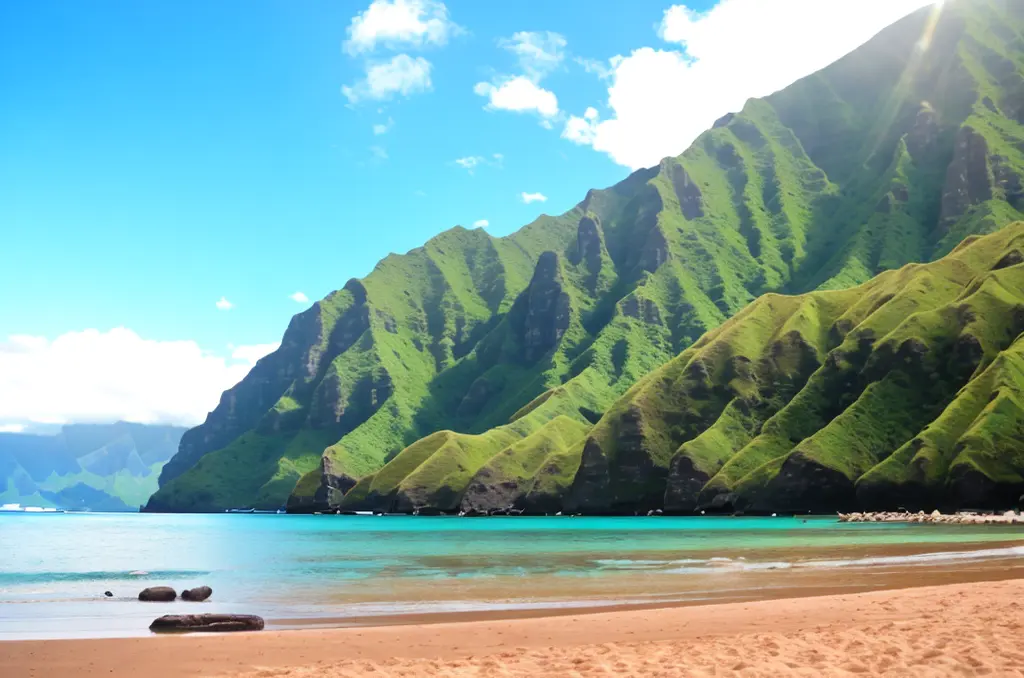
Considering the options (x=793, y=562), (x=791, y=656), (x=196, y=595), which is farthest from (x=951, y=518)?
(x=791, y=656)

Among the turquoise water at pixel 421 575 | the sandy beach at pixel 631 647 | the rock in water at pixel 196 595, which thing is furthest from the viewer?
the rock in water at pixel 196 595

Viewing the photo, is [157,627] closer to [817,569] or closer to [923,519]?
[817,569]

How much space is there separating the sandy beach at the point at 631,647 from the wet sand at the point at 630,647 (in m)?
0.04

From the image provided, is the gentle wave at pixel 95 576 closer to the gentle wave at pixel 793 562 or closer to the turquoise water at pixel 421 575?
the turquoise water at pixel 421 575

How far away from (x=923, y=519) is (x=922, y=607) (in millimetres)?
131038

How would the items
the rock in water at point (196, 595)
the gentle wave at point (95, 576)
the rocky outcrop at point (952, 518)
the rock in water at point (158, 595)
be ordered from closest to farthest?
1. the rock in water at point (158, 595)
2. the rock in water at point (196, 595)
3. the gentle wave at point (95, 576)
4. the rocky outcrop at point (952, 518)

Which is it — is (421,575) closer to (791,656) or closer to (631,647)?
(631,647)

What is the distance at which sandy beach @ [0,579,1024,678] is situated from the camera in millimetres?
20344

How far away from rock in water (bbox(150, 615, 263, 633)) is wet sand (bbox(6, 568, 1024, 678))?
5.12 ft

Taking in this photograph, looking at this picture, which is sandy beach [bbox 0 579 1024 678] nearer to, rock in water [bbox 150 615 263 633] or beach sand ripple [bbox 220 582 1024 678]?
beach sand ripple [bbox 220 582 1024 678]

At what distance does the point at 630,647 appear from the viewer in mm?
23828

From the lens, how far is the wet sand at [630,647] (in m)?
20.4

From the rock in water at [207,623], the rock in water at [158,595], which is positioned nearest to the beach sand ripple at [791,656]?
the rock in water at [207,623]

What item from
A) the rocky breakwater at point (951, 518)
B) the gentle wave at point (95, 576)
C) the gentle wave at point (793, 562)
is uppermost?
the gentle wave at point (95, 576)
